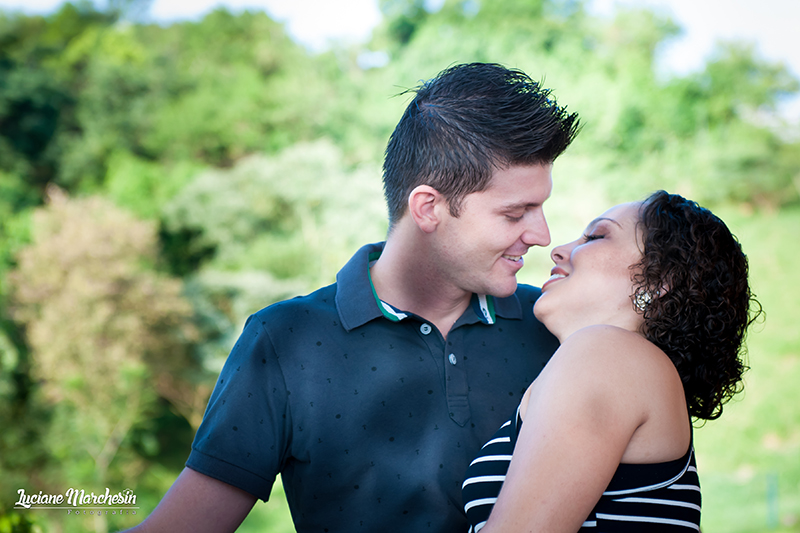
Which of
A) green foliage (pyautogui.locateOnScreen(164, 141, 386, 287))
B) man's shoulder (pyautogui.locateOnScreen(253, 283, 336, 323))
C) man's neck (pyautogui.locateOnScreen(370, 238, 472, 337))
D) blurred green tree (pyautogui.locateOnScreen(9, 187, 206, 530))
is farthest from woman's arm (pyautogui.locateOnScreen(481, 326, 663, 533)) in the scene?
green foliage (pyautogui.locateOnScreen(164, 141, 386, 287))

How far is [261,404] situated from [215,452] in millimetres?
125

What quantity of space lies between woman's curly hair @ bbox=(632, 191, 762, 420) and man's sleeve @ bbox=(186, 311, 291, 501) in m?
0.75

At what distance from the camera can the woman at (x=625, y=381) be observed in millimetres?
970

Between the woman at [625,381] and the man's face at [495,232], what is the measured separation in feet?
0.30

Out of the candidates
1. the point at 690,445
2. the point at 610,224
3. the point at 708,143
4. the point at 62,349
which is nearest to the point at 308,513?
the point at 690,445

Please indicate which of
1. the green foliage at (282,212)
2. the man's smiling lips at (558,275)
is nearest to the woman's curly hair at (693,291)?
the man's smiling lips at (558,275)

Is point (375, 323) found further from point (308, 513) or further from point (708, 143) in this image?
point (708, 143)

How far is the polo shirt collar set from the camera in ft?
4.67

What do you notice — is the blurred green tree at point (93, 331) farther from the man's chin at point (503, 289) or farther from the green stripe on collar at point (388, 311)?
the man's chin at point (503, 289)

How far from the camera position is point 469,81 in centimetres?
147

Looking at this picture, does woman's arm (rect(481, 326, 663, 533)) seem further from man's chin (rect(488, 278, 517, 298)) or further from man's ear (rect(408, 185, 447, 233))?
man's ear (rect(408, 185, 447, 233))

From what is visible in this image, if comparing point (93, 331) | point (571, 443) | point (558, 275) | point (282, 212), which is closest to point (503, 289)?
point (558, 275)

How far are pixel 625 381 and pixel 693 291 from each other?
30 centimetres

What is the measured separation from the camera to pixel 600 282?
51.6 inches
